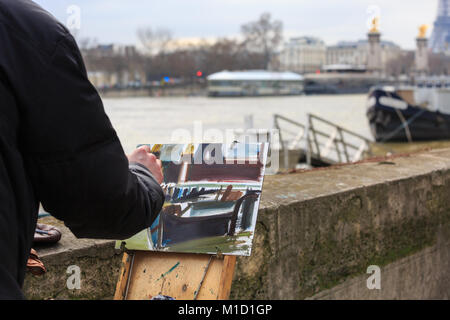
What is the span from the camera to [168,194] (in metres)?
1.85

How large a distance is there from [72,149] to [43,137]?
0.05m

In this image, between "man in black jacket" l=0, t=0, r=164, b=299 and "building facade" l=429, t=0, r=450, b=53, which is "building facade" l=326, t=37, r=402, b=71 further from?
"man in black jacket" l=0, t=0, r=164, b=299

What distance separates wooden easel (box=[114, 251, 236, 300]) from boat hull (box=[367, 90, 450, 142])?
79.7 ft

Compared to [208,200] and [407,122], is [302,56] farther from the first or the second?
[208,200]

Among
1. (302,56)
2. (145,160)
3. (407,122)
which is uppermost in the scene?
(145,160)

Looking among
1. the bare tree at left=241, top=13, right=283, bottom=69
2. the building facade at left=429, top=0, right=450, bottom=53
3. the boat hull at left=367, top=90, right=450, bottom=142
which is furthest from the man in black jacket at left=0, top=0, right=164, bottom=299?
the building facade at left=429, top=0, right=450, bottom=53

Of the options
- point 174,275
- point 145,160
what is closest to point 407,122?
point 174,275

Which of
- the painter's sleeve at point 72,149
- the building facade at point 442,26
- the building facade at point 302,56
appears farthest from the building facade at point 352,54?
the painter's sleeve at point 72,149

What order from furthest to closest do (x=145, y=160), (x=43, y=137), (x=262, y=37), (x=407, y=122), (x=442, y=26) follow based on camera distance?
(x=442, y=26), (x=262, y=37), (x=407, y=122), (x=145, y=160), (x=43, y=137)

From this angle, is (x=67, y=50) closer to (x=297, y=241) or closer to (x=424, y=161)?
(x=297, y=241)

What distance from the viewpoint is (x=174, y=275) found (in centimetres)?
175

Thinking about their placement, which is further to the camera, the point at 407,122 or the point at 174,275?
the point at 407,122

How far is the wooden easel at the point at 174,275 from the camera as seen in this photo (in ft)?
5.57

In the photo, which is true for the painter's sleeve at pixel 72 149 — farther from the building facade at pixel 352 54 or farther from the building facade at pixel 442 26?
the building facade at pixel 442 26
